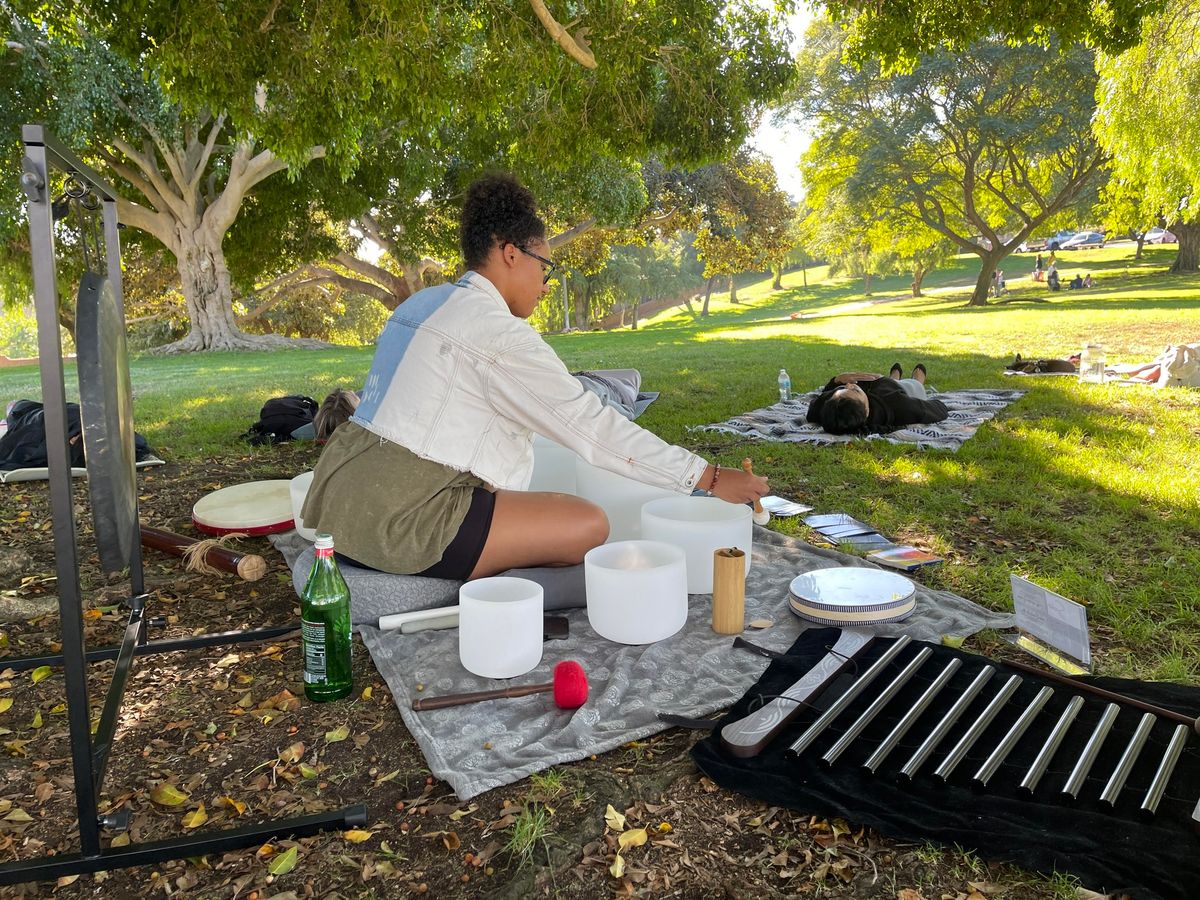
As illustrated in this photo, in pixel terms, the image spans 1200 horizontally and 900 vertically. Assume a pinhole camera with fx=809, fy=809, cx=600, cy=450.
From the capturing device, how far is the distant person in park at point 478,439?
2.67 metres

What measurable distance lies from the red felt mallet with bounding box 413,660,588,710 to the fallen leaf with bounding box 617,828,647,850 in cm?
56

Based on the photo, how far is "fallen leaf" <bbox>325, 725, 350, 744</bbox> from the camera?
2.29 m

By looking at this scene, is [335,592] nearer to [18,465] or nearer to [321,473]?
[321,473]

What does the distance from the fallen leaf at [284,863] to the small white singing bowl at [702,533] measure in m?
1.71

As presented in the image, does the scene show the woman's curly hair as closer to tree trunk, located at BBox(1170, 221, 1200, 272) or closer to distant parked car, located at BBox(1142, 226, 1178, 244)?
tree trunk, located at BBox(1170, 221, 1200, 272)

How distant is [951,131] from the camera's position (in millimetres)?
23406

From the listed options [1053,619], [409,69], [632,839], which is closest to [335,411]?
[409,69]

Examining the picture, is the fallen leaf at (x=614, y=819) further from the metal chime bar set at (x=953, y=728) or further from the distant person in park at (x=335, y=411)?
the distant person in park at (x=335, y=411)

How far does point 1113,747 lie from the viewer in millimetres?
2020

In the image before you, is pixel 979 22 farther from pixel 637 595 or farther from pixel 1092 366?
pixel 637 595

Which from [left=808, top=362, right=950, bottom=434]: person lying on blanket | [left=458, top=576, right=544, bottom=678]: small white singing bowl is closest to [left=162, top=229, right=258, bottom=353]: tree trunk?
[left=808, top=362, right=950, bottom=434]: person lying on blanket

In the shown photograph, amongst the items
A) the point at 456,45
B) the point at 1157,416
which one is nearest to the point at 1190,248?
the point at 1157,416

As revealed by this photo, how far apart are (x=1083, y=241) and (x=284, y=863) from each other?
194 feet

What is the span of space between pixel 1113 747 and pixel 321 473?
8.43ft
